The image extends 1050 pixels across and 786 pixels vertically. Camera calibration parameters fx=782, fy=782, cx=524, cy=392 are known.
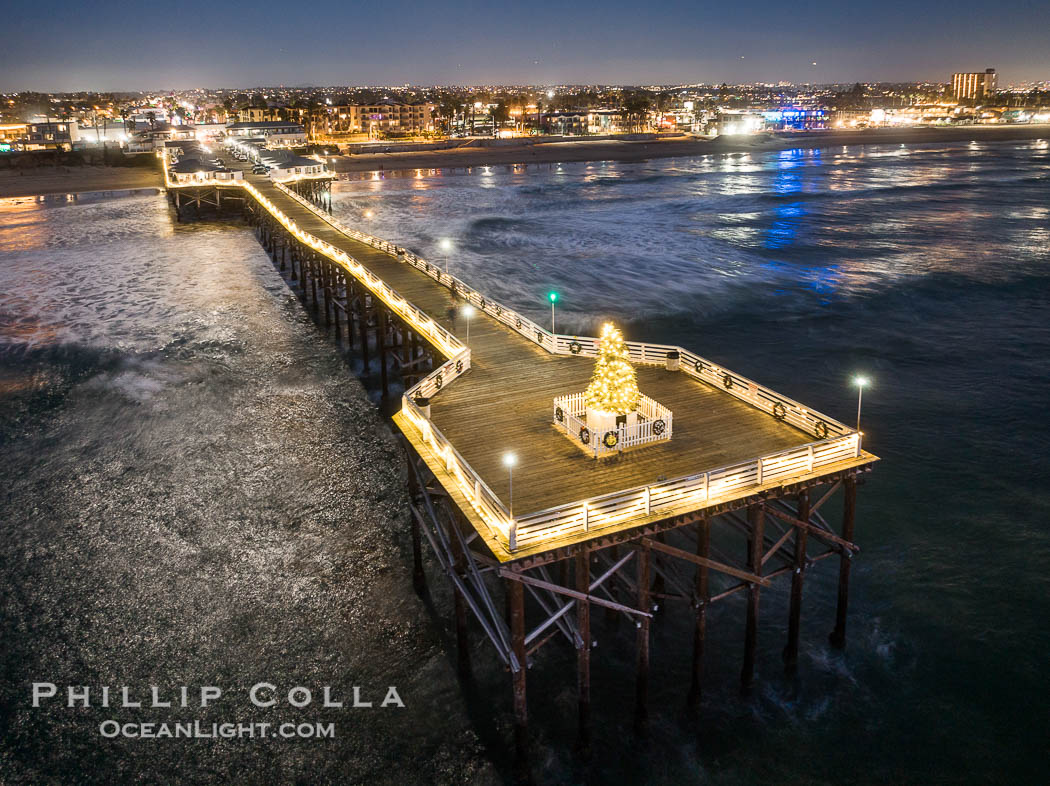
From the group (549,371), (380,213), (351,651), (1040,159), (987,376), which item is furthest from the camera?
(1040,159)

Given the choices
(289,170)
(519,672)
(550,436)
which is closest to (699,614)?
(519,672)

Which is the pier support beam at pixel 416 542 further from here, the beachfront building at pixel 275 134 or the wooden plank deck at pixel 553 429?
the beachfront building at pixel 275 134

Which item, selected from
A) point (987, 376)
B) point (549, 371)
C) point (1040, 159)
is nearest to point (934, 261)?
point (987, 376)

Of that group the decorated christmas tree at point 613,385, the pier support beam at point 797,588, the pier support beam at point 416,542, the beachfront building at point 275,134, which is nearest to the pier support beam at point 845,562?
the pier support beam at point 797,588

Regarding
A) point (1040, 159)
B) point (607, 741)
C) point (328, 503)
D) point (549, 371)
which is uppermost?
point (1040, 159)

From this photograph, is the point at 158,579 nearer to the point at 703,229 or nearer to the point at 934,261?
the point at 934,261

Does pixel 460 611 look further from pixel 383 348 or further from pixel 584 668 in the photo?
pixel 383 348

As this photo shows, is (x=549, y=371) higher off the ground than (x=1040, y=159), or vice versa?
(x=1040, y=159)

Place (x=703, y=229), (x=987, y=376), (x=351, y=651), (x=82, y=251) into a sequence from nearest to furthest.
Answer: (x=351, y=651) < (x=987, y=376) < (x=82, y=251) < (x=703, y=229)
